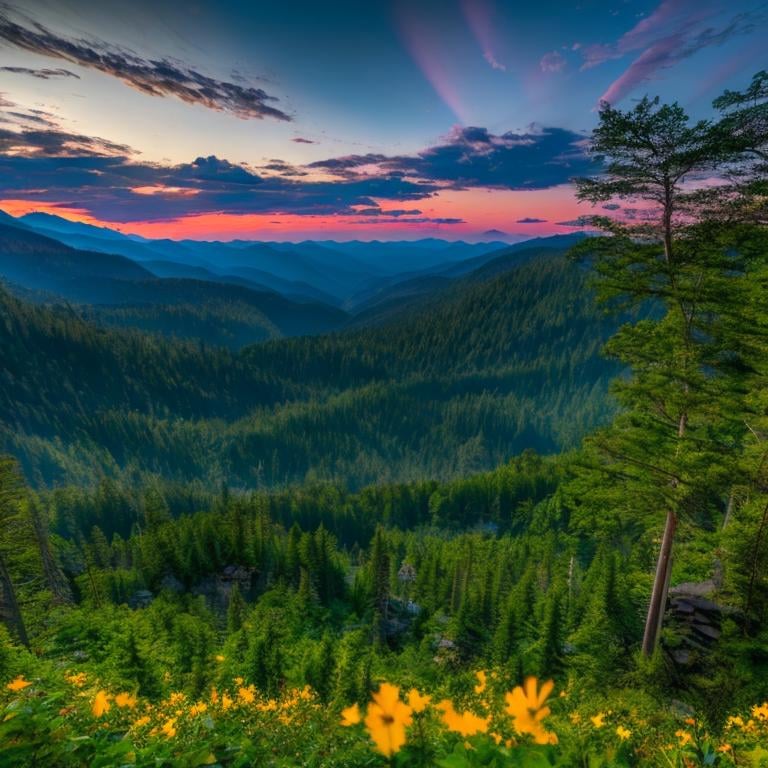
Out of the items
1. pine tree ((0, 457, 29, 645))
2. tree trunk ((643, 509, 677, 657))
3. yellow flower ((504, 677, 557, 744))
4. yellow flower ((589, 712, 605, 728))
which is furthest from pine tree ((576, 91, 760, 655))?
pine tree ((0, 457, 29, 645))

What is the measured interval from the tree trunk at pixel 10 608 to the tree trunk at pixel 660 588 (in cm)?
2589

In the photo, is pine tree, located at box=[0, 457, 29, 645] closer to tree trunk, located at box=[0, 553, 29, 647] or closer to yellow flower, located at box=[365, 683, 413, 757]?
tree trunk, located at box=[0, 553, 29, 647]

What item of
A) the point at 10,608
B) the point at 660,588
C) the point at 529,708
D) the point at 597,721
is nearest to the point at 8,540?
the point at 10,608

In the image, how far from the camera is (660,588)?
12469 mm

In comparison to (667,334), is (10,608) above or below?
below

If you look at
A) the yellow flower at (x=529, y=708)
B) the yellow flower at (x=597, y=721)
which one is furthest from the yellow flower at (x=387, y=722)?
the yellow flower at (x=597, y=721)

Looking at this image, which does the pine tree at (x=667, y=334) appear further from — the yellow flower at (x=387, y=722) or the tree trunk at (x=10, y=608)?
the tree trunk at (x=10, y=608)

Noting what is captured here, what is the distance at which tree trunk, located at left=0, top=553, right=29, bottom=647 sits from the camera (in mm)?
20516

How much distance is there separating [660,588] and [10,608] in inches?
1079

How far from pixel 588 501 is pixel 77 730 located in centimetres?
1246

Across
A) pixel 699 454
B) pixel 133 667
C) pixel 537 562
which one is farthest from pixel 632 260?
pixel 537 562

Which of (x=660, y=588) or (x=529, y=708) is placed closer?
(x=529, y=708)

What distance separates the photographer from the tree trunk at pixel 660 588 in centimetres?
1211

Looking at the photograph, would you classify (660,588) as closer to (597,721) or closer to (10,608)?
(597,721)
